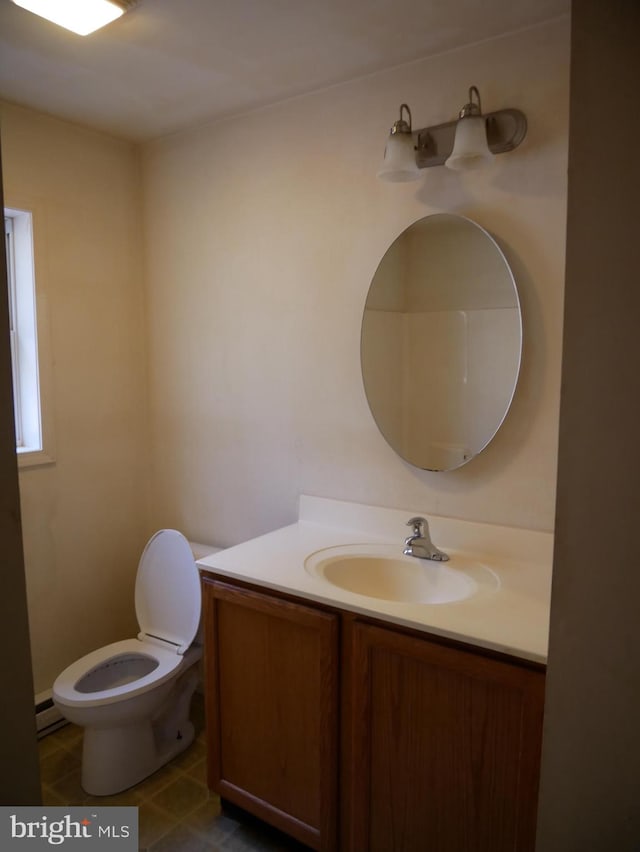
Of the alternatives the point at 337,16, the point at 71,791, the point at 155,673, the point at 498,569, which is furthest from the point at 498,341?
the point at 71,791

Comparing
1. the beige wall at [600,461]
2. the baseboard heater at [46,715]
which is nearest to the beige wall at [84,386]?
the baseboard heater at [46,715]

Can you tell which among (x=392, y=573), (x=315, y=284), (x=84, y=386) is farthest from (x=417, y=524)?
(x=84, y=386)

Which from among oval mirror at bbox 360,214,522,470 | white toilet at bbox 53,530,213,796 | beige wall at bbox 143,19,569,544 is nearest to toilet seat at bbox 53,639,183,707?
white toilet at bbox 53,530,213,796

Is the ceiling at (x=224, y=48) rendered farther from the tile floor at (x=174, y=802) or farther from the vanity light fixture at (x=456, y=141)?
the tile floor at (x=174, y=802)

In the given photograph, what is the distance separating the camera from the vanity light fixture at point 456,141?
1597mm

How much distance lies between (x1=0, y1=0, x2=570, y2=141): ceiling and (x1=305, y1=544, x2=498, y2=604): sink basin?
157 cm

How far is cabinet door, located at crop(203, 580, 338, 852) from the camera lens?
61.0 inches

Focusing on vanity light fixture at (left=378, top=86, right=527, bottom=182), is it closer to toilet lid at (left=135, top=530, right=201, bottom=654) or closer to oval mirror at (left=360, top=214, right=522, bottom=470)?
oval mirror at (left=360, top=214, right=522, bottom=470)

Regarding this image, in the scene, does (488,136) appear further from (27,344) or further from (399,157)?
(27,344)

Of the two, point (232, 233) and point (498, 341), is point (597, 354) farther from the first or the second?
point (232, 233)

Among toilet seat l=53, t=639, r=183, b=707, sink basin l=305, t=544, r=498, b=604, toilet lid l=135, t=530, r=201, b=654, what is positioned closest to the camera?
sink basin l=305, t=544, r=498, b=604

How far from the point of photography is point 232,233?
7.55ft

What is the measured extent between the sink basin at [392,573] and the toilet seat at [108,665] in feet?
2.50

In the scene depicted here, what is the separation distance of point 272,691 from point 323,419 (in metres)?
0.95
